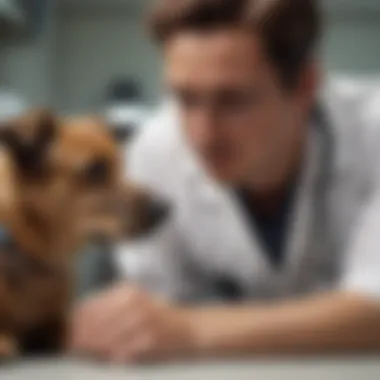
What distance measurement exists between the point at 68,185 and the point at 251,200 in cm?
25

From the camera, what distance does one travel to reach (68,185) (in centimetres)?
120

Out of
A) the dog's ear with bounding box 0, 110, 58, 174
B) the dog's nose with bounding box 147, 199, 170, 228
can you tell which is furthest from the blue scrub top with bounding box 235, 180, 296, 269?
the dog's ear with bounding box 0, 110, 58, 174

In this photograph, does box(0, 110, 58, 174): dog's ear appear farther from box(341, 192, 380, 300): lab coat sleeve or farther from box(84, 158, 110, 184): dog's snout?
box(341, 192, 380, 300): lab coat sleeve

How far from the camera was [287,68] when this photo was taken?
123cm

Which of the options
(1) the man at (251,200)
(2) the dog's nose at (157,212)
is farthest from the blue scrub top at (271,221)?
(2) the dog's nose at (157,212)

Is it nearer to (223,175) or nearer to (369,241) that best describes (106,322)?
(223,175)

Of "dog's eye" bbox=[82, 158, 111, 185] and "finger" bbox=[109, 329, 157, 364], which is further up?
"dog's eye" bbox=[82, 158, 111, 185]

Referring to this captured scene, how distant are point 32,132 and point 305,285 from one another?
414 millimetres

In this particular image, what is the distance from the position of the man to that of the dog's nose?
0.04 ft

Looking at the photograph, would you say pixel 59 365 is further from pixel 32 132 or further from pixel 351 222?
pixel 351 222

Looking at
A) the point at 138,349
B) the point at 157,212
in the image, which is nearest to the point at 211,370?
the point at 138,349

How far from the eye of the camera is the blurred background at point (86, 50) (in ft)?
4.00

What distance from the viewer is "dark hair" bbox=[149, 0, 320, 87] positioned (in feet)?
3.94

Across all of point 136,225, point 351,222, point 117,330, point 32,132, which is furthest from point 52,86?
point 351,222
